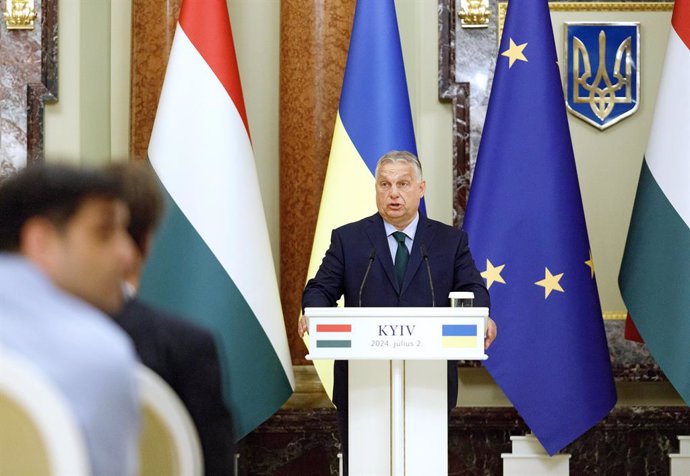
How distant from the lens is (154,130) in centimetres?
459

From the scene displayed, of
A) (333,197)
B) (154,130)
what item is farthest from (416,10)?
(154,130)

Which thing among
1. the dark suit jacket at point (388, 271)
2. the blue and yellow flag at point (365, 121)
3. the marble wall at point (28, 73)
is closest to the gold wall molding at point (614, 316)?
the blue and yellow flag at point (365, 121)

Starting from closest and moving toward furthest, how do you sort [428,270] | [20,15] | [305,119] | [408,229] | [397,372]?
[397,372] → [428,270] → [408,229] → [305,119] → [20,15]

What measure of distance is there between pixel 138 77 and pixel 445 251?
228 cm

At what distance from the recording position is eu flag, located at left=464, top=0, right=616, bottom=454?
178 inches

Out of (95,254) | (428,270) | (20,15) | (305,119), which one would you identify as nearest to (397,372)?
(428,270)

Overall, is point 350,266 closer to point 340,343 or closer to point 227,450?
point 340,343

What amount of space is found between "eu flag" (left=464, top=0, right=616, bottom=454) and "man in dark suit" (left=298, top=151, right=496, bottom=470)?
0.89 metres

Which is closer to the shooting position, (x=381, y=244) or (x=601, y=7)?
(x=381, y=244)

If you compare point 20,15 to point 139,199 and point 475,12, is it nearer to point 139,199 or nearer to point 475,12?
point 475,12

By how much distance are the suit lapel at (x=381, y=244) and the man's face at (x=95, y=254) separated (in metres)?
2.97

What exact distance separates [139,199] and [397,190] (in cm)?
297

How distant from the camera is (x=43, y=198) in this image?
0.70m

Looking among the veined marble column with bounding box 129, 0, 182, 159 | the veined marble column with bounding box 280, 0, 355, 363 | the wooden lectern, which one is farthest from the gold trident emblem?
the wooden lectern
